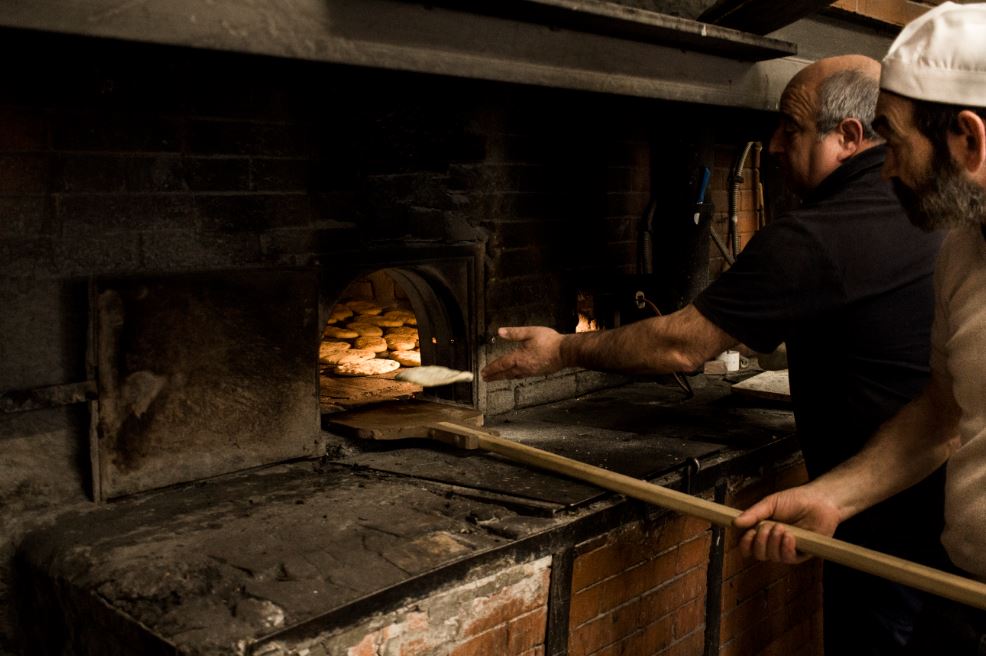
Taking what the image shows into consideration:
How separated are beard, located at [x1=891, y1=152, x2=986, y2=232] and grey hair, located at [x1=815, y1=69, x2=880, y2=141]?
850 millimetres

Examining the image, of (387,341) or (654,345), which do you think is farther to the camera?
(387,341)

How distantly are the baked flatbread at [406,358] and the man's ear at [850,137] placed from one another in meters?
2.20

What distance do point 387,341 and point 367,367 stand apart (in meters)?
0.52

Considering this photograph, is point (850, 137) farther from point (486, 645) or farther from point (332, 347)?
point (332, 347)

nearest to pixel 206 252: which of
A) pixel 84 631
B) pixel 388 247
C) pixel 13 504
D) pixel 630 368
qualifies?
pixel 388 247

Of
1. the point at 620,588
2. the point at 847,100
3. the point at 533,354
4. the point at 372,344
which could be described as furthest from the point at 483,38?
the point at 372,344

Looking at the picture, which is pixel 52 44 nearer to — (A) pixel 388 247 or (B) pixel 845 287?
(A) pixel 388 247

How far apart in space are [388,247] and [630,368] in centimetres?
104

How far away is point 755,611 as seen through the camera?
3277mm

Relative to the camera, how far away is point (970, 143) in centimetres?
155

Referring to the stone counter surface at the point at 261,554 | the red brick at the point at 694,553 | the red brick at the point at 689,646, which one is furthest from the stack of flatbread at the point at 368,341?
the red brick at the point at 689,646

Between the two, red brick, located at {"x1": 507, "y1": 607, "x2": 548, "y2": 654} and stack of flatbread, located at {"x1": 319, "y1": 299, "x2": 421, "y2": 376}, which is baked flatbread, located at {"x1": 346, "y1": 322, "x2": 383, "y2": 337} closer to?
stack of flatbread, located at {"x1": 319, "y1": 299, "x2": 421, "y2": 376}

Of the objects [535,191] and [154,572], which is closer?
[154,572]

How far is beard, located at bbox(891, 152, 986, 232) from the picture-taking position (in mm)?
1580
